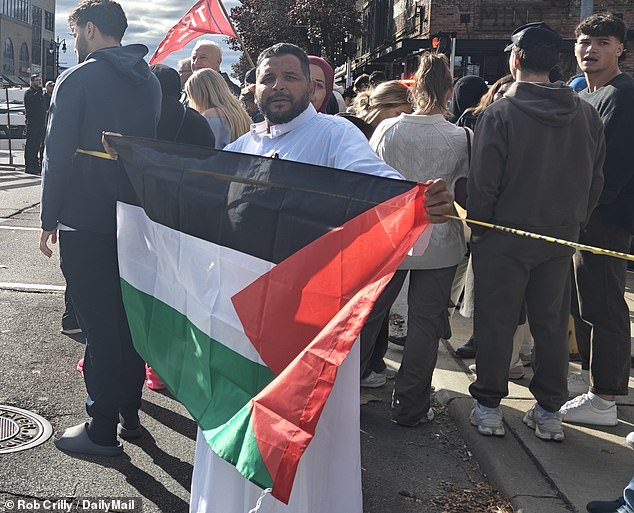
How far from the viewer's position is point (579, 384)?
216 inches

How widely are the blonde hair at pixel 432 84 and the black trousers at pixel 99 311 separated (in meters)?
1.89

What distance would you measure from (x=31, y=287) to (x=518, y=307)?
4.89 meters

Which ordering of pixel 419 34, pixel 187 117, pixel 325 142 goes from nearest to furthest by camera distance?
pixel 325 142, pixel 187 117, pixel 419 34

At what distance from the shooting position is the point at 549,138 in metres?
4.25

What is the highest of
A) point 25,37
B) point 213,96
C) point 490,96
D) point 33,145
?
point 25,37

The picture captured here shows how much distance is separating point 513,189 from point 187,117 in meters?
2.05

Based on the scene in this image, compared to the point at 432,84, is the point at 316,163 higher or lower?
lower

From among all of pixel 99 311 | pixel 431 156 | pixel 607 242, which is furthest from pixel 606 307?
pixel 99 311

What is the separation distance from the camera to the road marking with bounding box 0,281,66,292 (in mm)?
7602

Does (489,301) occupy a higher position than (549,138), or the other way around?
(549,138)

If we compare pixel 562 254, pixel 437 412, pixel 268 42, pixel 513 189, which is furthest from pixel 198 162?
pixel 268 42

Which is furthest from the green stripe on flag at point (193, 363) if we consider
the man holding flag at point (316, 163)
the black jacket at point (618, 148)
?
the black jacket at point (618, 148)

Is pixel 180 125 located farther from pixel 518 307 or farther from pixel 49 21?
pixel 49 21

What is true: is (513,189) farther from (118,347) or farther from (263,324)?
(118,347)
